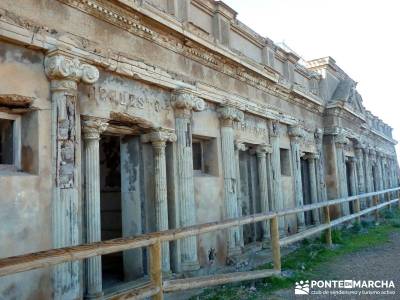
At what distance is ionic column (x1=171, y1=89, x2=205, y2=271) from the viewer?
6.12m

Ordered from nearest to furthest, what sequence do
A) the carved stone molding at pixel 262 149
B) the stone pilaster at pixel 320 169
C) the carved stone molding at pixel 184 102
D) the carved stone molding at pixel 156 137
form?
1. the carved stone molding at pixel 156 137
2. the carved stone molding at pixel 184 102
3. the carved stone molding at pixel 262 149
4. the stone pilaster at pixel 320 169

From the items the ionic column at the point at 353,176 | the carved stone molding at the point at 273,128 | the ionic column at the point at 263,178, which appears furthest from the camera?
the ionic column at the point at 353,176

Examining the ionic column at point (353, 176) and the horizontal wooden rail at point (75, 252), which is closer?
Answer: the horizontal wooden rail at point (75, 252)

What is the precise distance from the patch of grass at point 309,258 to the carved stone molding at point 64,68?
337cm

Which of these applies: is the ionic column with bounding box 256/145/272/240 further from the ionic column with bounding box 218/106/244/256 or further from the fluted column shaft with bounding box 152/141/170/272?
the fluted column shaft with bounding box 152/141/170/272

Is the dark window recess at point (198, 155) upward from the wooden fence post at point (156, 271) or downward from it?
upward

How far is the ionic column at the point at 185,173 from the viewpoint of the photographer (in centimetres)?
612

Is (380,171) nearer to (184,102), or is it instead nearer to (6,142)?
(184,102)

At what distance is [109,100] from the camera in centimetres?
513

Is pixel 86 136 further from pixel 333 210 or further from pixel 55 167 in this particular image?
pixel 333 210

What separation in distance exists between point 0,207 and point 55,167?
72cm

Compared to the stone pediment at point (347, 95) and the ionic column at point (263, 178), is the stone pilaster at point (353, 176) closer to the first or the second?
the stone pediment at point (347, 95)

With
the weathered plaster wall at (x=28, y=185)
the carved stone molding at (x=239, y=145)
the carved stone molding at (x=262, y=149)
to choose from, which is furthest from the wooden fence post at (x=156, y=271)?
the carved stone molding at (x=262, y=149)

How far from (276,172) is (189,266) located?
427 cm
